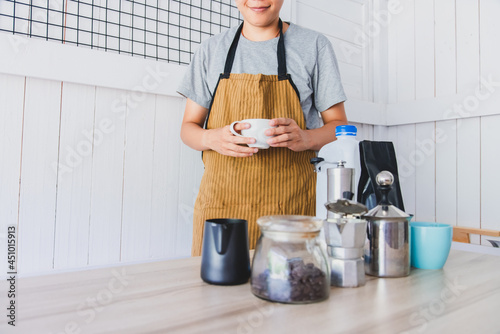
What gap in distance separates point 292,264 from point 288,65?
951mm

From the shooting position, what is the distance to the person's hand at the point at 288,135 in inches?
42.3

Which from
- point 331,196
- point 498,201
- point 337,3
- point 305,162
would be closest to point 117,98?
point 305,162

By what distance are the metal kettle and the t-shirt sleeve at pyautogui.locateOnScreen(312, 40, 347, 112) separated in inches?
27.0

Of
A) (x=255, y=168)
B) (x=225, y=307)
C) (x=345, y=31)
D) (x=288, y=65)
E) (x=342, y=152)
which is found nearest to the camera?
(x=225, y=307)

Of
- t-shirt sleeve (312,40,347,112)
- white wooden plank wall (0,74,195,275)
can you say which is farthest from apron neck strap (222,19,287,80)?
white wooden plank wall (0,74,195,275)

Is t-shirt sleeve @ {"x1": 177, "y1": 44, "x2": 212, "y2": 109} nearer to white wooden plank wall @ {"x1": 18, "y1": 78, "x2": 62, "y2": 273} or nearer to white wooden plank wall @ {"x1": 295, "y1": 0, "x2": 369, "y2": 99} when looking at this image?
white wooden plank wall @ {"x1": 18, "y1": 78, "x2": 62, "y2": 273}

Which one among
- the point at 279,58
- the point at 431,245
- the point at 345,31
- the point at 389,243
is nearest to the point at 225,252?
the point at 389,243

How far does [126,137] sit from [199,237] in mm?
543

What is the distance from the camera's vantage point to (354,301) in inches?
23.0

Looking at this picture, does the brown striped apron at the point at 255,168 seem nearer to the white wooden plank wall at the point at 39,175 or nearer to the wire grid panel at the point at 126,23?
the wire grid panel at the point at 126,23

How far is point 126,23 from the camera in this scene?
1.53 metres

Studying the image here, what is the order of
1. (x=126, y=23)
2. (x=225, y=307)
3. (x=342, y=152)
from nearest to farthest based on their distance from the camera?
1. (x=225, y=307)
2. (x=342, y=152)
3. (x=126, y=23)

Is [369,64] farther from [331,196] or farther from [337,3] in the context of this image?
[331,196]

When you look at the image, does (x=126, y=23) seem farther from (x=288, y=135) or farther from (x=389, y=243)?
(x=389, y=243)
